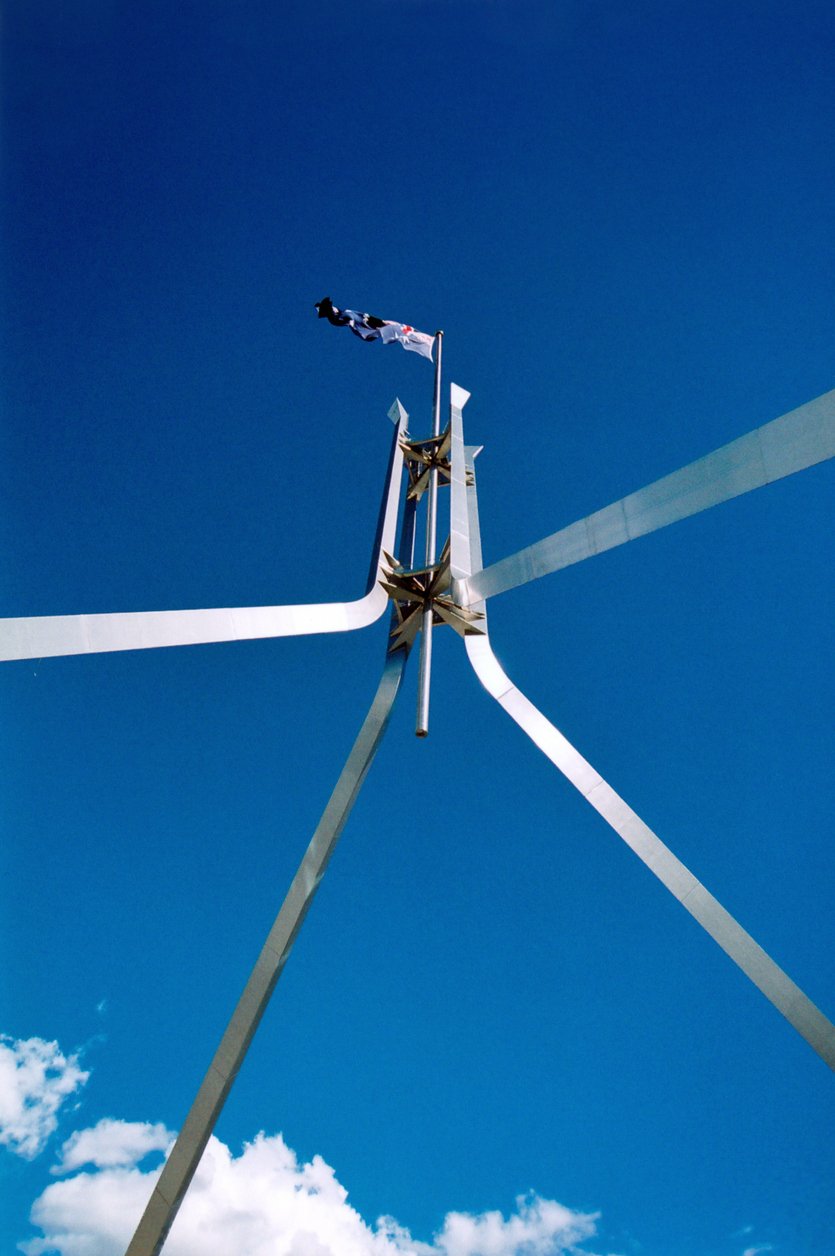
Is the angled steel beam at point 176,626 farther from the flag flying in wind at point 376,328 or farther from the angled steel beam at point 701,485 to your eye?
the flag flying in wind at point 376,328

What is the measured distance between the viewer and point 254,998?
14.0 m

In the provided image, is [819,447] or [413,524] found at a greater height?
[413,524]

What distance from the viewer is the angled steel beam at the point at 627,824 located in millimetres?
11516

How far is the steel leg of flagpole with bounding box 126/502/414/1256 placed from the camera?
13.1 meters

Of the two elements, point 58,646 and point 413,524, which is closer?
point 58,646

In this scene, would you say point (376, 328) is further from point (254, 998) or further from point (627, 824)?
point (254, 998)

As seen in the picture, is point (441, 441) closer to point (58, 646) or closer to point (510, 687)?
point (510, 687)

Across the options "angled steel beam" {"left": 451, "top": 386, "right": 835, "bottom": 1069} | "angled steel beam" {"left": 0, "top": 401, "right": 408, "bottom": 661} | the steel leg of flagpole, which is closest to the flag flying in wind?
"angled steel beam" {"left": 451, "top": 386, "right": 835, "bottom": 1069}

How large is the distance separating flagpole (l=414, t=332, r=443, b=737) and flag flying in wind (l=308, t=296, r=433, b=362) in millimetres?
535

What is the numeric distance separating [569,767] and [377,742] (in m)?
3.31

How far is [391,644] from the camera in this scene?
1734 centimetres

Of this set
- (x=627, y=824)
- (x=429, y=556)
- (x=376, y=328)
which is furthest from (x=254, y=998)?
(x=376, y=328)

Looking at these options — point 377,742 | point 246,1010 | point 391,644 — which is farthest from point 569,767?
point 246,1010

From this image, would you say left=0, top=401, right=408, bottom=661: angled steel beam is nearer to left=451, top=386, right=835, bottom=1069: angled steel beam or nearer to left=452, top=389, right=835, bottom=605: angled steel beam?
left=451, top=386, right=835, bottom=1069: angled steel beam
